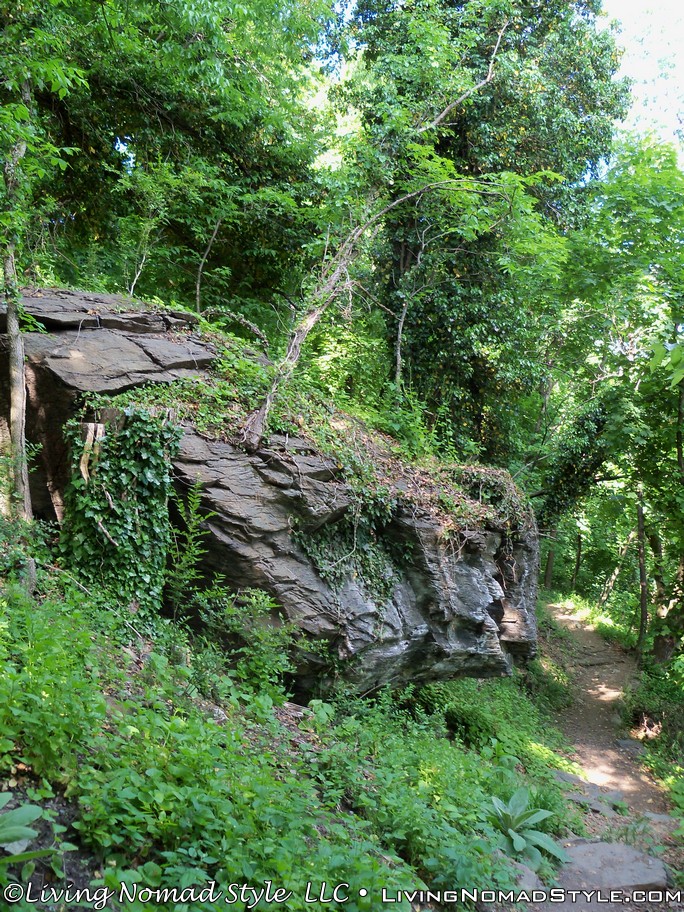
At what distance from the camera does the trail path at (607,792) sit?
619cm

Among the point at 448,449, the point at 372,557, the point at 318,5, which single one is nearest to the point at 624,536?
the point at 448,449

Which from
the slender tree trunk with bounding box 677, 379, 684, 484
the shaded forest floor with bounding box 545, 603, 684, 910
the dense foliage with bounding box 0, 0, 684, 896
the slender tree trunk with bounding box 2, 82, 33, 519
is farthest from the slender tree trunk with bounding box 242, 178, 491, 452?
the shaded forest floor with bounding box 545, 603, 684, 910

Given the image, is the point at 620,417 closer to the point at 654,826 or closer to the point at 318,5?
the point at 654,826

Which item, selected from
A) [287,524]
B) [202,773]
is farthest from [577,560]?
[202,773]

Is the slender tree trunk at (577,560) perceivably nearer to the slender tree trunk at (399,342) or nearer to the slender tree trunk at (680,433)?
the slender tree trunk at (680,433)

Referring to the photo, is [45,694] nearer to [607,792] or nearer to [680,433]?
[607,792]

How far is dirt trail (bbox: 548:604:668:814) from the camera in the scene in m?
10.2

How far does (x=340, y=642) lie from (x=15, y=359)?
4.72 m

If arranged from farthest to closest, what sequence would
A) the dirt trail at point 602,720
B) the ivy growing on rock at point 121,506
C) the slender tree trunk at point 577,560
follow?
the slender tree trunk at point 577,560 < the dirt trail at point 602,720 < the ivy growing on rock at point 121,506

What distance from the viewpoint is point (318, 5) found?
1255cm

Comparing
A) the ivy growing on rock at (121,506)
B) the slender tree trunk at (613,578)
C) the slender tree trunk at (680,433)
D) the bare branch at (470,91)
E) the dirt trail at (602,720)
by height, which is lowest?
the dirt trail at (602,720)

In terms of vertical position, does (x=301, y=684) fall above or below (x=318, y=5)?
below

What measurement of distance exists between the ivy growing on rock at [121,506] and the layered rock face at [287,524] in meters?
0.41

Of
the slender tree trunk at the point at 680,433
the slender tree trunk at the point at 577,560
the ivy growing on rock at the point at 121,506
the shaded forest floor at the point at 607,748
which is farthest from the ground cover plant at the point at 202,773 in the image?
the slender tree trunk at the point at 577,560
